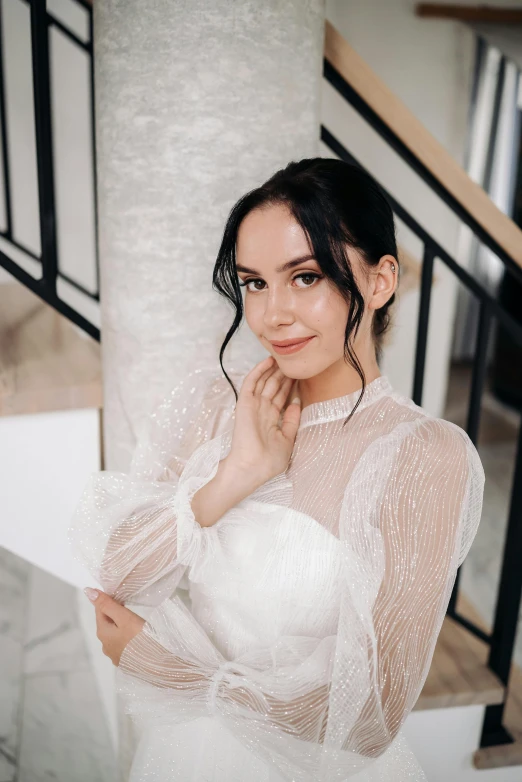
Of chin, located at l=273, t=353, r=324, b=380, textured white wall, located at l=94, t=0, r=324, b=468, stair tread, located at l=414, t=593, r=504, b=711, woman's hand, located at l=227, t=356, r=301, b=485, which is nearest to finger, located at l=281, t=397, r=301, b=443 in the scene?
woman's hand, located at l=227, t=356, r=301, b=485

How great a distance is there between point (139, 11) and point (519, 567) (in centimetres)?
161

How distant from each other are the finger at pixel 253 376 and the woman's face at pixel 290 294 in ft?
0.38

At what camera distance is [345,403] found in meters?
1.33

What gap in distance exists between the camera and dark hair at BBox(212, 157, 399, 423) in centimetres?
112

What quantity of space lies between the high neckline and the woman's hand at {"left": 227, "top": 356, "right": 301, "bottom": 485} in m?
0.04

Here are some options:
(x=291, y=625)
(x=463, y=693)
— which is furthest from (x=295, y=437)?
(x=463, y=693)

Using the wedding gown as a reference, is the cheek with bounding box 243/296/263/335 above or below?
above

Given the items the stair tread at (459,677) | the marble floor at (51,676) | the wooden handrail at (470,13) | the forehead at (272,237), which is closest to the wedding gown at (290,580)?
the forehead at (272,237)

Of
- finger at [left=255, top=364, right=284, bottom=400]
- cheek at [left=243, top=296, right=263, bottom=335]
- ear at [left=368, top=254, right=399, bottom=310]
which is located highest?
ear at [left=368, top=254, right=399, bottom=310]

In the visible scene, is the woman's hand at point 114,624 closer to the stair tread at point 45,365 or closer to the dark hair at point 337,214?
the stair tread at point 45,365

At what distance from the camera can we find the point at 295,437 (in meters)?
1.35

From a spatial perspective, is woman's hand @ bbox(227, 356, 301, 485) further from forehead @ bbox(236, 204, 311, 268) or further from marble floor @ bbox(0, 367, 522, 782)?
marble floor @ bbox(0, 367, 522, 782)

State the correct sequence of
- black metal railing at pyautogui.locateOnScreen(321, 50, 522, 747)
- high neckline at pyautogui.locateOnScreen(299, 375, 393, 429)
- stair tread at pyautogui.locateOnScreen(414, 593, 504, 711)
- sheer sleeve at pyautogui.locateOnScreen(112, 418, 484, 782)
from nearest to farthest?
sheer sleeve at pyautogui.locateOnScreen(112, 418, 484, 782) < high neckline at pyautogui.locateOnScreen(299, 375, 393, 429) < black metal railing at pyautogui.locateOnScreen(321, 50, 522, 747) < stair tread at pyautogui.locateOnScreen(414, 593, 504, 711)

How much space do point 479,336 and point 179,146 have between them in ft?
2.97
